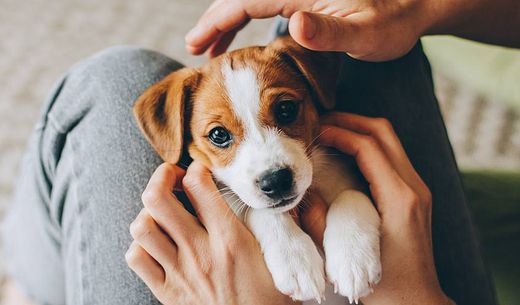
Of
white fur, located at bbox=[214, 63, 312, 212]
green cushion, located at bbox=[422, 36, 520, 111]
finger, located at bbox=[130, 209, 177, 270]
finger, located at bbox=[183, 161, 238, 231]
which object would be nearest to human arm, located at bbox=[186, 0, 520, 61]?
white fur, located at bbox=[214, 63, 312, 212]

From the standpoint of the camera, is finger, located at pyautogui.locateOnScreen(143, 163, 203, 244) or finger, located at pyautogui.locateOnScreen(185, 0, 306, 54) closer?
finger, located at pyautogui.locateOnScreen(143, 163, 203, 244)

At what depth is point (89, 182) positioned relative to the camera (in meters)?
1.64

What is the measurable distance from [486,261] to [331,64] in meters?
0.83

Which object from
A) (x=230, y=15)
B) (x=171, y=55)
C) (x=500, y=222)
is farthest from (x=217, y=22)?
(x=171, y=55)

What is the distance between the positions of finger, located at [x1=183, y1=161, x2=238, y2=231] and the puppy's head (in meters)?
0.06

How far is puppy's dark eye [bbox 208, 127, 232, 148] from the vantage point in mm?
1540

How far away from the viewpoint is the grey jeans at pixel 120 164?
1562 mm

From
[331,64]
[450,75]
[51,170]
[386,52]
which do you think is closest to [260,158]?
[331,64]

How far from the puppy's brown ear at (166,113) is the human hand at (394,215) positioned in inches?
16.4

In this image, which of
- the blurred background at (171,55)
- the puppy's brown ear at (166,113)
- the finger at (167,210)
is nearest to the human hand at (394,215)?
the finger at (167,210)

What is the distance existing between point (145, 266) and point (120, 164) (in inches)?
13.8

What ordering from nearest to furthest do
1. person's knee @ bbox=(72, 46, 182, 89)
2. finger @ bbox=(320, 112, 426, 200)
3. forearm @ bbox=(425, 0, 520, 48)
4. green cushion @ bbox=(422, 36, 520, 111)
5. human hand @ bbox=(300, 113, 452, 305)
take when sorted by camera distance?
human hand @ bbox=(300, 113, 452, 305) → finger @ bbox=(320, 112, 426, 200) → forearm @ bbox=(425, 0, 520, 48) → person's knee @ bbox=(72, 46, 182, 89) → green cushion @ bbox=(422, 36, 520, 111)

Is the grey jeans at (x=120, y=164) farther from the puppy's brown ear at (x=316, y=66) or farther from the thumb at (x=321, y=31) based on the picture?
the thumb at (x=321, y=31)

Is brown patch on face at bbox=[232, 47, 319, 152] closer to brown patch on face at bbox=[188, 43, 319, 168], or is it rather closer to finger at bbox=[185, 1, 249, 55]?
brown patch on face at bbox=[188, 43, 319, 168]
